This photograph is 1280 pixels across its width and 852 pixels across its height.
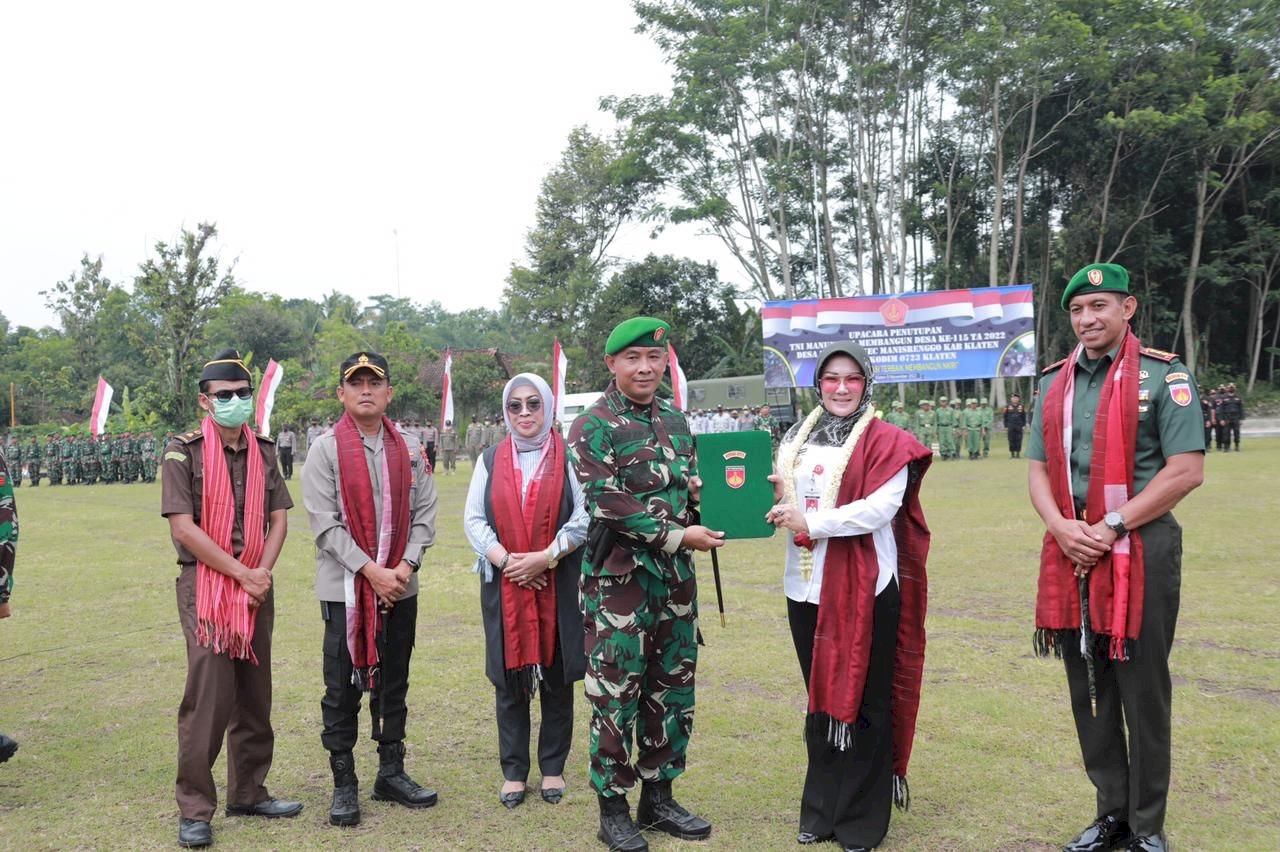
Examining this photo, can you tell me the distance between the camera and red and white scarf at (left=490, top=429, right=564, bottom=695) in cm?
438

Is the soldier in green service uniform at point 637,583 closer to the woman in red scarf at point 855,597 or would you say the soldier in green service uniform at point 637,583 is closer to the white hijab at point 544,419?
the woman in red scarf at point 855,597

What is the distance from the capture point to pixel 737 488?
3.81 m

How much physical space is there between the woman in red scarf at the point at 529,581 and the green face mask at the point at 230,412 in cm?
106

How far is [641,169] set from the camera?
1340 inches

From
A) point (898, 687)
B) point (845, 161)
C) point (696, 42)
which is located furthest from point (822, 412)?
point (845, 161)

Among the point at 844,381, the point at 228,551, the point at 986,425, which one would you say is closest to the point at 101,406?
the point at 986,425

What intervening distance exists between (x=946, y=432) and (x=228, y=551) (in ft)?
77.2

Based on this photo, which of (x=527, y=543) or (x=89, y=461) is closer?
(x=527, y=543)

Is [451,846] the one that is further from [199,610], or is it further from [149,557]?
[149,557]

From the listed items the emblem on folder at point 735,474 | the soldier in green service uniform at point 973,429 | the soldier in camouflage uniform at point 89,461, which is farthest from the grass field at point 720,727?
the soldier in camouflage uniform at point 89,461

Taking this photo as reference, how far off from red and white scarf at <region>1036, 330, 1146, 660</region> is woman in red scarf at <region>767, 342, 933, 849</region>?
0.49 metres

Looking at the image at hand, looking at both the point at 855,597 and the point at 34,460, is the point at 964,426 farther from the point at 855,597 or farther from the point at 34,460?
the point at 34,460

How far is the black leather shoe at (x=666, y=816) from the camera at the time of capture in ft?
12.7

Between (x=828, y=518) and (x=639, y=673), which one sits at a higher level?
(x=828, y=518)
